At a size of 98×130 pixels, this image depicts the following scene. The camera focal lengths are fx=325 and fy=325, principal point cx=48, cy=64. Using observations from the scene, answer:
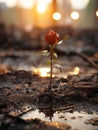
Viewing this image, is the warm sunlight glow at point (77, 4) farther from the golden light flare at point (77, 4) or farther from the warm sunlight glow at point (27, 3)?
the warm sunlight glow at point (27, 3)

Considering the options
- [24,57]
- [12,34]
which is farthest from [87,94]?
[12,34]

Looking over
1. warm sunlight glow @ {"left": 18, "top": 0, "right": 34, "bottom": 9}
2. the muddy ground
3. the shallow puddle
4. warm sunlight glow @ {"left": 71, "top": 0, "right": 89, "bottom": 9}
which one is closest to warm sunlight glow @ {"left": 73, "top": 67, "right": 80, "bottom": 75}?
the muddy ground

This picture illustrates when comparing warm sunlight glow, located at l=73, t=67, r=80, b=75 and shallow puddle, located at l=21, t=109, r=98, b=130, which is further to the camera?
warm sunlight glow, located at l=73, t=67, r=80, b=75

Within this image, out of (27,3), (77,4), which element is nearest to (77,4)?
(77,4)

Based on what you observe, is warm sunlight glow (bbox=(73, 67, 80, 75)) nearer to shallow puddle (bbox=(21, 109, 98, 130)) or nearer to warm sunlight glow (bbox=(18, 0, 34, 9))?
shallow puddle (bbox=(21, 109, 98, 130))

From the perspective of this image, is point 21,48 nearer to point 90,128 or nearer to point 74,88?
point 74,88

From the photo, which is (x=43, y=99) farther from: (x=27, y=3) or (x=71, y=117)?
(x=27, y=3)

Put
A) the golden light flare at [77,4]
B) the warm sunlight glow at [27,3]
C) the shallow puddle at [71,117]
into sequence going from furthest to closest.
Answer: the warm sunlight glow at [27,3]
the golden light flare at [77,4]
the shallow puddle at [71,117]

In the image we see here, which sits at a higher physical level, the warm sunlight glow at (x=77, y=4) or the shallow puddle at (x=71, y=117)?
the warm sunlight glow at (x=77, y=4)

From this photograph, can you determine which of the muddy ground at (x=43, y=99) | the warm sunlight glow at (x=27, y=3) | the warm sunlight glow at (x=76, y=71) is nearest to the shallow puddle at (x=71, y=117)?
the muddy ground at (x=43, y=99)
